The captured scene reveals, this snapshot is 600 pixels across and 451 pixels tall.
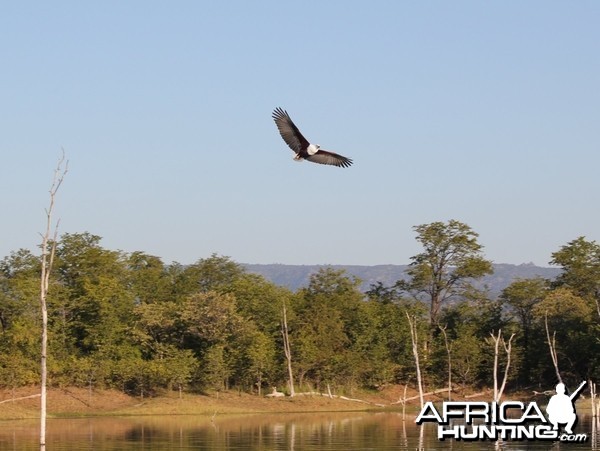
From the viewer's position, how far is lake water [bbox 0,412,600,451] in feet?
169

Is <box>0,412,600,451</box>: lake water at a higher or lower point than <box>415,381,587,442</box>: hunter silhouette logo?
lower

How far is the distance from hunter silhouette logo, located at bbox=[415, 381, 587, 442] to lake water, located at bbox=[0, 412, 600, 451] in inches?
26.5

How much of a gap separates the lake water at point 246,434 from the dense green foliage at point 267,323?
7.48m

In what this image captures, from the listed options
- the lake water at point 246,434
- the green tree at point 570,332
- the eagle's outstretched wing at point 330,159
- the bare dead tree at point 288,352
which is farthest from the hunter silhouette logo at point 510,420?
the bare dead tree at point 288,352

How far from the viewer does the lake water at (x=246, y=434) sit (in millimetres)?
51594

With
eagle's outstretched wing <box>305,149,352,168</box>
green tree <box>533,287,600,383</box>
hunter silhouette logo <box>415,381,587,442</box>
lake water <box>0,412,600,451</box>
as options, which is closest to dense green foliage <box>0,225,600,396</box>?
green tree <box>533,287,600,383</box>

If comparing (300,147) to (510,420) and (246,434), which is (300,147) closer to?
(510,420)

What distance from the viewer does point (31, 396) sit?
78312mm

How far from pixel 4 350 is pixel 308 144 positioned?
5540 cm

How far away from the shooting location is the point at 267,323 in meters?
93.4

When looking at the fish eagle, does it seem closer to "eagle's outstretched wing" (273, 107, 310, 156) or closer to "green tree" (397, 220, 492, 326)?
"eagle's outstretched wing" (273, 107, 310, 156)

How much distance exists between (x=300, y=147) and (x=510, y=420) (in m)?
22.6

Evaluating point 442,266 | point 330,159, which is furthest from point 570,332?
point 330,159

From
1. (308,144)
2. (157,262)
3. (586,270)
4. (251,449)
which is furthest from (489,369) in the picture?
(308,144)
